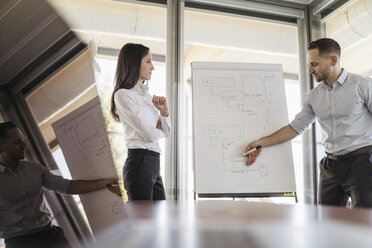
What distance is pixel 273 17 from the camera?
3.88 metres

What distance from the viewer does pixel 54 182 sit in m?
0.16

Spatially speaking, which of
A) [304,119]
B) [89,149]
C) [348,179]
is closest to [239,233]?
[89,149]

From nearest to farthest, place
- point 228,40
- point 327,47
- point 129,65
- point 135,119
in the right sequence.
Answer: point 135,119, point 129,65, point 327,47, point 228,40

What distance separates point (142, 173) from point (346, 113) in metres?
1.49

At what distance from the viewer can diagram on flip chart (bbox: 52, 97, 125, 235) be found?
0.16 m

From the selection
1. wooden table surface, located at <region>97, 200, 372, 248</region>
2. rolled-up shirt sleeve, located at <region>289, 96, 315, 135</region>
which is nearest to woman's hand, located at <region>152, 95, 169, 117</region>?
rolled-up shirt sleeve, located at <region>289, 96, 315, 135</region>

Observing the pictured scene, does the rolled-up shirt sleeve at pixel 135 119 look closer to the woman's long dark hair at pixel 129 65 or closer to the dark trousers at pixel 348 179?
the woman's long dark hair at pixel 129 65

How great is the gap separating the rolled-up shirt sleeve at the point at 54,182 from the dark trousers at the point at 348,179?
7.49 feet

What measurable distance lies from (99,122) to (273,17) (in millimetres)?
4068

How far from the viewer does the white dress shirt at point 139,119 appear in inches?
63.7

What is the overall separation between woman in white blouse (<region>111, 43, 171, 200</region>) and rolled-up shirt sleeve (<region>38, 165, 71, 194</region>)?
152 centimetres

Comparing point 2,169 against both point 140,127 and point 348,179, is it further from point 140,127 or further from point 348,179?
point 348,179

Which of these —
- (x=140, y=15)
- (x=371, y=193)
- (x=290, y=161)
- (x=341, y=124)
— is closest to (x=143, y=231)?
(x=371, y=193)

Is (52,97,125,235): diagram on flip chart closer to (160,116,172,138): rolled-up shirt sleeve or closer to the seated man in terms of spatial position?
the seated man
